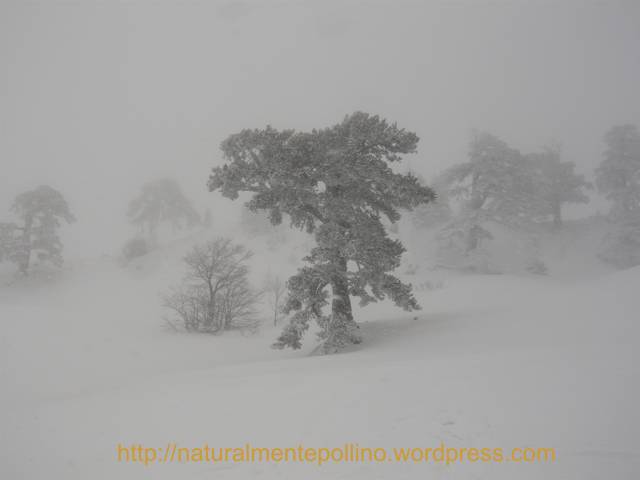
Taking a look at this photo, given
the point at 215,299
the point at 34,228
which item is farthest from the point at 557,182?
the point at 34,228

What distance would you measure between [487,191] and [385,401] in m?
27.2

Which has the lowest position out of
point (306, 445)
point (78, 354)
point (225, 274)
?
point (78, 354)

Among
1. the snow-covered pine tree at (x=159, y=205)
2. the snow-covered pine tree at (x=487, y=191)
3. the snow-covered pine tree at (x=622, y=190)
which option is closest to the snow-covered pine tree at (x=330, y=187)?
the snow-covered pine tree at (x=487, y=191)

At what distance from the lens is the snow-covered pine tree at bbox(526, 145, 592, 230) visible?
3516 centimetres

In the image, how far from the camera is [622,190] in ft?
98.7

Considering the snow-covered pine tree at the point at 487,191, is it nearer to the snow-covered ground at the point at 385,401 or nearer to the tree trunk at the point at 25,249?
the snow-covered ground at the point at 385,401

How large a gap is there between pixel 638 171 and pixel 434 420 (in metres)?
39.2

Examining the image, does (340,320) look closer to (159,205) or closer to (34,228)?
(34,228)

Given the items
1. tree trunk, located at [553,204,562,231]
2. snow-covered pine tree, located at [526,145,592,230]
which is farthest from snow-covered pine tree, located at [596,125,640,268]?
tree trunk, located at [553,204,562,231]

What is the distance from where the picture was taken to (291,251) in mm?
37000

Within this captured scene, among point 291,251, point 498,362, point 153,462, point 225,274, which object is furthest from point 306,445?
point 291,251

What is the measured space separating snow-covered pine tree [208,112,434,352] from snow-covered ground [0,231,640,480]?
7.91 ft

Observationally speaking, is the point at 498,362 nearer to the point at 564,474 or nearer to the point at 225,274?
the point at 564,474

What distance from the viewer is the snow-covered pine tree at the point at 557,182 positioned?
115ft
